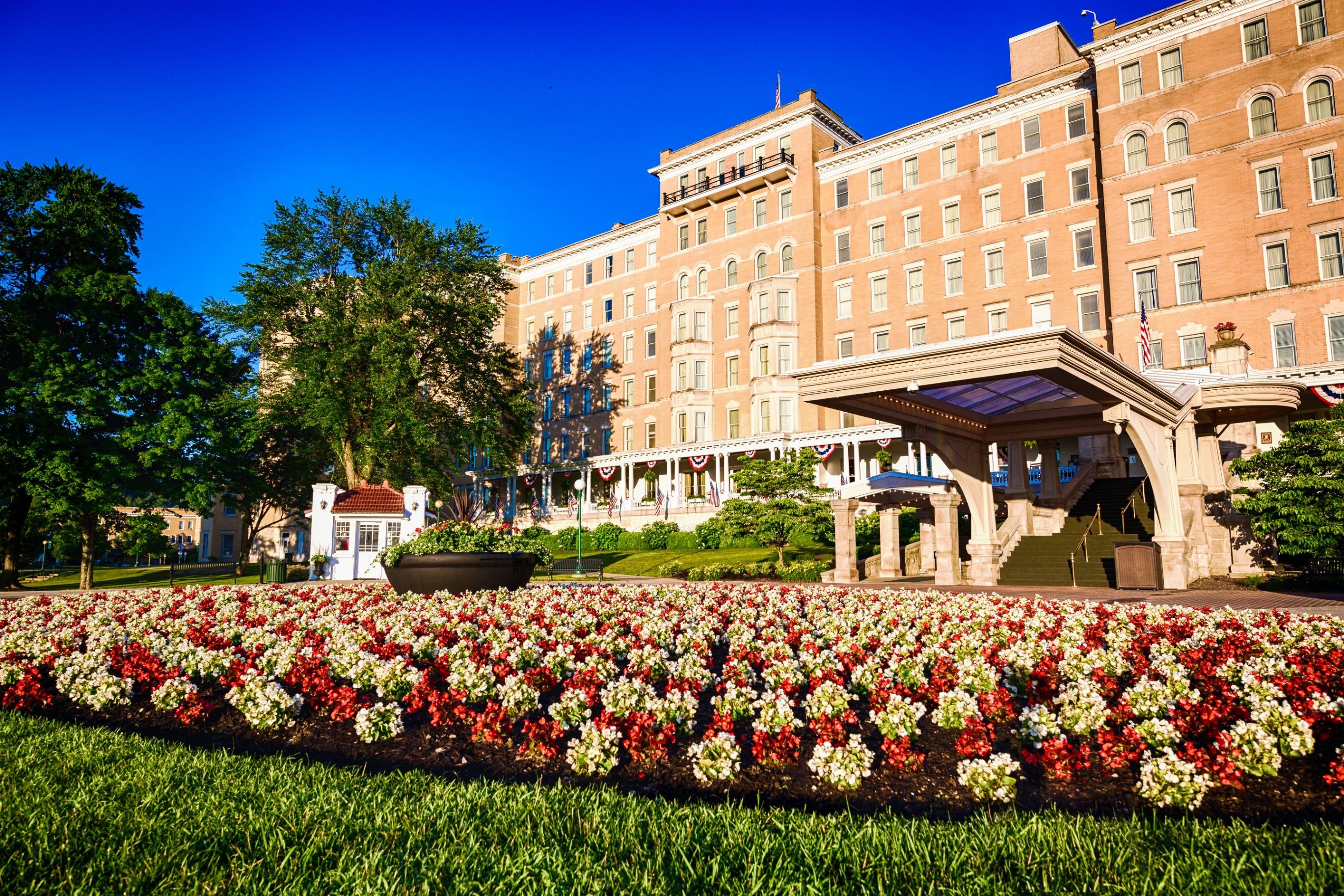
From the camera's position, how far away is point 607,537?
163 feet

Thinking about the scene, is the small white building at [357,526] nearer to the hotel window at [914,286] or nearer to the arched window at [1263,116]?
the hotel window at [914,286]

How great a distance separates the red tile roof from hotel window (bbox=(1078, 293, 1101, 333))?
33.8 metres

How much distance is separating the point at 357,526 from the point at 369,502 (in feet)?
3.25

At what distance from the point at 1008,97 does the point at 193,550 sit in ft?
297

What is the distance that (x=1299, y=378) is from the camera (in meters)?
33.8

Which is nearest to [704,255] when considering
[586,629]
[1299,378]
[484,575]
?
[1299,378]

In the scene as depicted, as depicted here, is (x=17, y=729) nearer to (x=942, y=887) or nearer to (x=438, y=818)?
(x=438, y=818)

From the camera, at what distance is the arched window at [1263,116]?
35906 mm

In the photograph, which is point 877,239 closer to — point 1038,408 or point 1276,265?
point 1276,265

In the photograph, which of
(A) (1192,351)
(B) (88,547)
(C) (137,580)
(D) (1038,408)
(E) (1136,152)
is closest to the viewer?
(D) (1038,408)

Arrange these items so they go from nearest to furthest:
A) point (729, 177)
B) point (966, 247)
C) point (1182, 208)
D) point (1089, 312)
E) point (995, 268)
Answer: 1. point (1182, 208)
2. point (1089, 312)
3. point (995, 268)
4. point (966, 247)
5. point (729, 177)

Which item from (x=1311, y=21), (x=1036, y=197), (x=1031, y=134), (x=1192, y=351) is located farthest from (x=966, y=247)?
(x=1311, y=21)

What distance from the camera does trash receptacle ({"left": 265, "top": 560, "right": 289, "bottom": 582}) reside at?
1099 inches

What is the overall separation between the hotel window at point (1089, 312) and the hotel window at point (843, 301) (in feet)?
43.1
